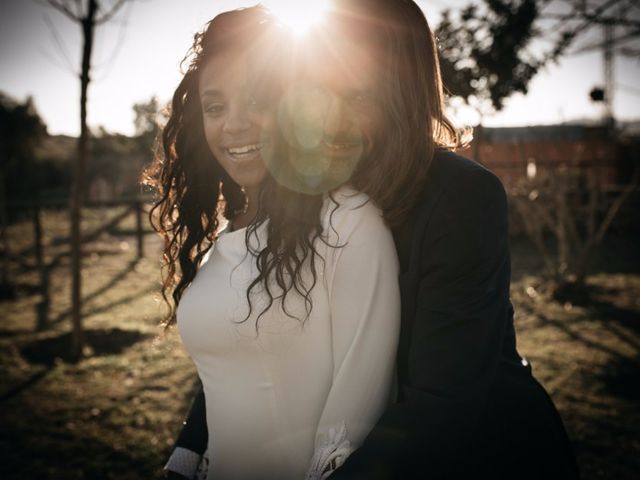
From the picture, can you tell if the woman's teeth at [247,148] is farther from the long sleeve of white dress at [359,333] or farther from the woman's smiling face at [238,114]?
the long sleeve of white dress at [359,333]

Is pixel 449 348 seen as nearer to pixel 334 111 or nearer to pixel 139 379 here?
pixel 334 111

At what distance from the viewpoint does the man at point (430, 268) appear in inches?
45.9

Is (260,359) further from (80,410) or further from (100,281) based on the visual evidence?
(100,281)

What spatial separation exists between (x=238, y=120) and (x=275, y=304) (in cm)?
76

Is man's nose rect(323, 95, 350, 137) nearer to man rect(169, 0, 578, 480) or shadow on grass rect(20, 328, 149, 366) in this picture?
man rect(169, 0, 578, 480)

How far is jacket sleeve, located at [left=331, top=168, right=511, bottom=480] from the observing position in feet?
3.78

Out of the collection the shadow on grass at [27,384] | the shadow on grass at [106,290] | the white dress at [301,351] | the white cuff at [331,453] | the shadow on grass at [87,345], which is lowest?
the shadow on grass at [27,384]

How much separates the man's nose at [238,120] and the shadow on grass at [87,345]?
14.6 ft

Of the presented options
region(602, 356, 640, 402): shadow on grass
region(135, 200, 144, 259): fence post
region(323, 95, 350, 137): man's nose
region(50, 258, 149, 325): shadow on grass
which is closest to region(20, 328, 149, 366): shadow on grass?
region(50, 258, 149, 325): shadow on grass

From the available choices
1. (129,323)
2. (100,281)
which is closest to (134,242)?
(100,281)

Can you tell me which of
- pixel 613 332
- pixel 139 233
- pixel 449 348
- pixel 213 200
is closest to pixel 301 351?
pixel 449 348

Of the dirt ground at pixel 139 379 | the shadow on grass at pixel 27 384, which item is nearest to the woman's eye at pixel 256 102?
the dirt ground at pixel 139 379

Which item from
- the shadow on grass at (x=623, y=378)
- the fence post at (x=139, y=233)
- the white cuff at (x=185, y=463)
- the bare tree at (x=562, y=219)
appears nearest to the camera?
the white cuff at (x=185, y=463)

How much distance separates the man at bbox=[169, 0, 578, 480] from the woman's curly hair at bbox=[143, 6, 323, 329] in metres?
0.25
